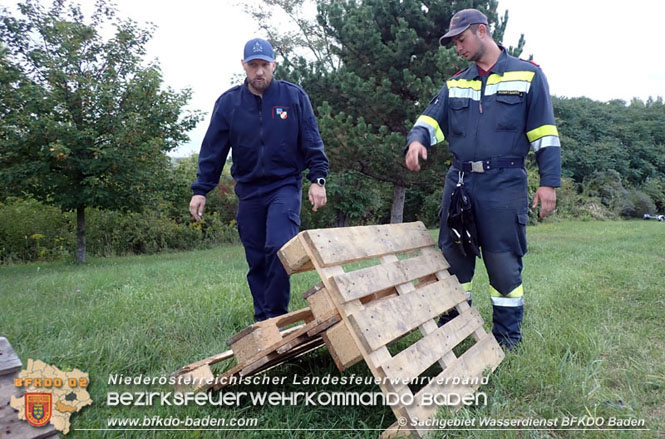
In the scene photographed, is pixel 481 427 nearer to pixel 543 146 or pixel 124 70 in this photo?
pixel 543 146

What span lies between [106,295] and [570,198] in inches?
837

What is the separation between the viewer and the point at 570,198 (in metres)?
20.8

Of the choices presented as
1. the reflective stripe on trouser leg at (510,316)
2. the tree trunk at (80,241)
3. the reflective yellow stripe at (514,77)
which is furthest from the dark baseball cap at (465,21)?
the tree trunk at (80,241)

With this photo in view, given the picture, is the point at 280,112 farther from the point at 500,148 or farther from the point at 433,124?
Answer: the point at 500,148

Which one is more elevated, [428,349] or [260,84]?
[260,84]

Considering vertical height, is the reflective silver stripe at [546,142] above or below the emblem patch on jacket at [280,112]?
below

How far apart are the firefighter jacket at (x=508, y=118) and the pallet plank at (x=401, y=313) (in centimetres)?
91

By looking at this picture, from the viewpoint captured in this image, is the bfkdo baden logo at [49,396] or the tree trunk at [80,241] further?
the tree trunk at [80,241]

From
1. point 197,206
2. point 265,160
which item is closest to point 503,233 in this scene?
point 265,160

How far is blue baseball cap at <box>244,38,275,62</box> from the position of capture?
302 centimetres

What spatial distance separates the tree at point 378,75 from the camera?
311 inches

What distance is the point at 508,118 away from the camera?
2.84m

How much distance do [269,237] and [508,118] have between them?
1737 millimetres

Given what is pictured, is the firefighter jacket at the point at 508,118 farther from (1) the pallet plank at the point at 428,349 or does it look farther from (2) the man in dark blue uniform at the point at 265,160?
(1) the pallet plank at the point at 428,349
